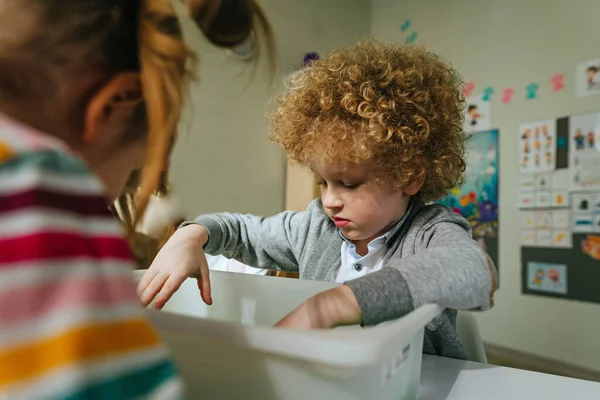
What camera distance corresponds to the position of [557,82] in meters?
1.59

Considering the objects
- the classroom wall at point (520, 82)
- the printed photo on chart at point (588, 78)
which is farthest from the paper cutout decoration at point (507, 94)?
the printed photo on chart at point (588, 78)

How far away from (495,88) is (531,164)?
334 millimetres

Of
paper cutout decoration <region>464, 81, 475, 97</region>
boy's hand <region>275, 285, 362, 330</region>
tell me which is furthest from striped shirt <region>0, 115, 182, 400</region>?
paper cutout decoration <region>464, 81, 475, 97</region>

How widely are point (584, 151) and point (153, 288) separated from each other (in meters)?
1.50

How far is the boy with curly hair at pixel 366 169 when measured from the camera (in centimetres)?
64

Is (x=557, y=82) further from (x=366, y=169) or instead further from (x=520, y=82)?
(x=366, y=169)

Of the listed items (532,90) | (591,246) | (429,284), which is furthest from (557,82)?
(429,284)

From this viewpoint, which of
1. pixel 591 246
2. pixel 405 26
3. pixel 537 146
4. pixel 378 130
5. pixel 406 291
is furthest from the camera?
pixel 405 26

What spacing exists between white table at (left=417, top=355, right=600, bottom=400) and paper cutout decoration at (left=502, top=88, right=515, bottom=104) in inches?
57.0

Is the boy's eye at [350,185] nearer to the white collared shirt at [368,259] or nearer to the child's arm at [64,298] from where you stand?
the white collared shirt at [368,259]

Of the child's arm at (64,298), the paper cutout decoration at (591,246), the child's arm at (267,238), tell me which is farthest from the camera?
the paper cutout decoration at (591,246)

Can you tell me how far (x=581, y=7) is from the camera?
1.54 metres

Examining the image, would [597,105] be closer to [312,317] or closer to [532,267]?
[532,267]

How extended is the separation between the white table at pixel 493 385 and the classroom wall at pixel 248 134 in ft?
1.31
